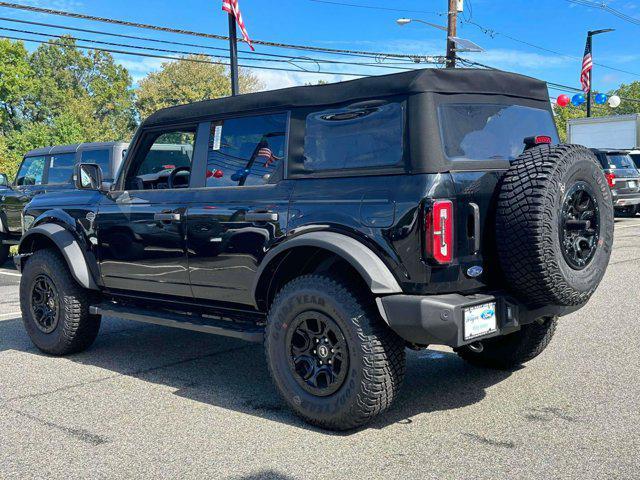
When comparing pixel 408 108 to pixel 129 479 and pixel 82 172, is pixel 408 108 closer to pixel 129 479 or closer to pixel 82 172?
pixel 129 479

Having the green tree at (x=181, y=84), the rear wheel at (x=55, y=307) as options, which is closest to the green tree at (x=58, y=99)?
the green tree at (x=181, y=84)

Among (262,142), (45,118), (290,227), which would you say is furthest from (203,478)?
(45,118)

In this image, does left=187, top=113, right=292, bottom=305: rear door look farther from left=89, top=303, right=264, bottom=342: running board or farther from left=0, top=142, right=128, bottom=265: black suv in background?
left=0, top=142, right=128, bottom=265: black suv in background

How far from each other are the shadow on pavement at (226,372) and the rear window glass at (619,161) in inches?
564

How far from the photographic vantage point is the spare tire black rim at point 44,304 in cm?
573

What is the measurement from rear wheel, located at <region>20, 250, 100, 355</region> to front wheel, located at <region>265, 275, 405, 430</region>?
2225mm

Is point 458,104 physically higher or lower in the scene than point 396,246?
higher

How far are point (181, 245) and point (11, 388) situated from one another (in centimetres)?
162

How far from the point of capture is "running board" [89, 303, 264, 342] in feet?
14.5

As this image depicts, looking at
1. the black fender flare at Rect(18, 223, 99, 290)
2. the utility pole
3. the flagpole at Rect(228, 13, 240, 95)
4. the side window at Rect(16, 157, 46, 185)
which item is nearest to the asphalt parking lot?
the black fender flare at Rect(18, 223, 99, 290)

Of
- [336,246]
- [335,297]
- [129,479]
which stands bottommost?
[129,479]

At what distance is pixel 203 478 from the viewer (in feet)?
10.9

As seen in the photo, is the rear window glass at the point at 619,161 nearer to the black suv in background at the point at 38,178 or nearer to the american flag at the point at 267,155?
the black suv in background at the point at 38,178

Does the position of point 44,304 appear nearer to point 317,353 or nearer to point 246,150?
point 246,150
